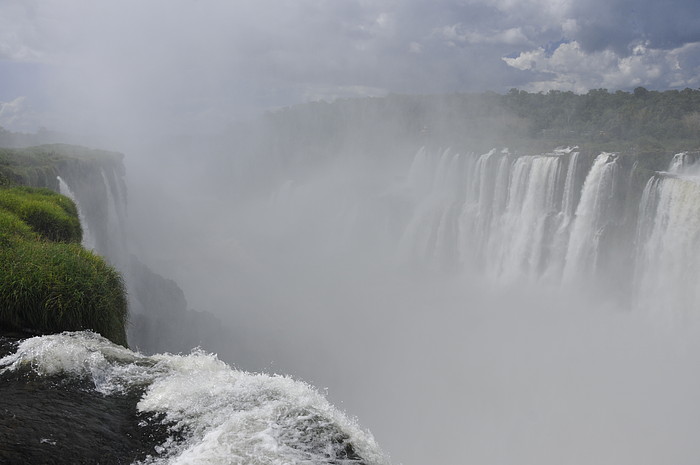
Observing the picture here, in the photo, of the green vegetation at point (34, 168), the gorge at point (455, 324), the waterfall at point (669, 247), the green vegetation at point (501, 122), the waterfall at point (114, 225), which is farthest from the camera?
the green vegetation at point (501, 122)

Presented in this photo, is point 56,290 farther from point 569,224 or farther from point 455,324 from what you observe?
point 569,224

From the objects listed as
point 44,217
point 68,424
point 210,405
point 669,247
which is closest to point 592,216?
point 669,247

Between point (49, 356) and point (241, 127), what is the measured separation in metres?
118

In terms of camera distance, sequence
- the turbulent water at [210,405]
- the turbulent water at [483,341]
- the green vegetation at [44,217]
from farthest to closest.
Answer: the green vegetation at [44,217] < the turbulent water at [483,341] < the turbulent water at [210,405]

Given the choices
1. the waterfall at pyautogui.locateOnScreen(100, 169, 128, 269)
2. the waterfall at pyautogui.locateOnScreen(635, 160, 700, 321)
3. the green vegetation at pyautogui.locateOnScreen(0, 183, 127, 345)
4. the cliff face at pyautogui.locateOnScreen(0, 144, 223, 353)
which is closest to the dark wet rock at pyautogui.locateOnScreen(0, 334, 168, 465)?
the green vegetation at pyautogui.locateOnScreen(0, 183, 127, 345)

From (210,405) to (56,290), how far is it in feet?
12.6

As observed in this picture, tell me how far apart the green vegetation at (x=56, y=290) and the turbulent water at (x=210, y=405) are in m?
0.60

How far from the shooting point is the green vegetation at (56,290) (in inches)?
276

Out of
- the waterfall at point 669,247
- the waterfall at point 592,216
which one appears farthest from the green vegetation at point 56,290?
the waterfall at point 592,216

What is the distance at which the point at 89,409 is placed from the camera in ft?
17.0

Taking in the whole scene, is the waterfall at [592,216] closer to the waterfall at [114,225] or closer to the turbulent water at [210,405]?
the waterfall at [114,225]

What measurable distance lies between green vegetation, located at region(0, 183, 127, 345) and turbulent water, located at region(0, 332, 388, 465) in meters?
0.60

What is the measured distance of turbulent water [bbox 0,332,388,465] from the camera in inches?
173

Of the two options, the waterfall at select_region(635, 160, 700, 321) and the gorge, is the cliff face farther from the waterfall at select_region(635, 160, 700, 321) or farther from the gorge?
the waterfall at select_region(635, 160, 700, 321)
